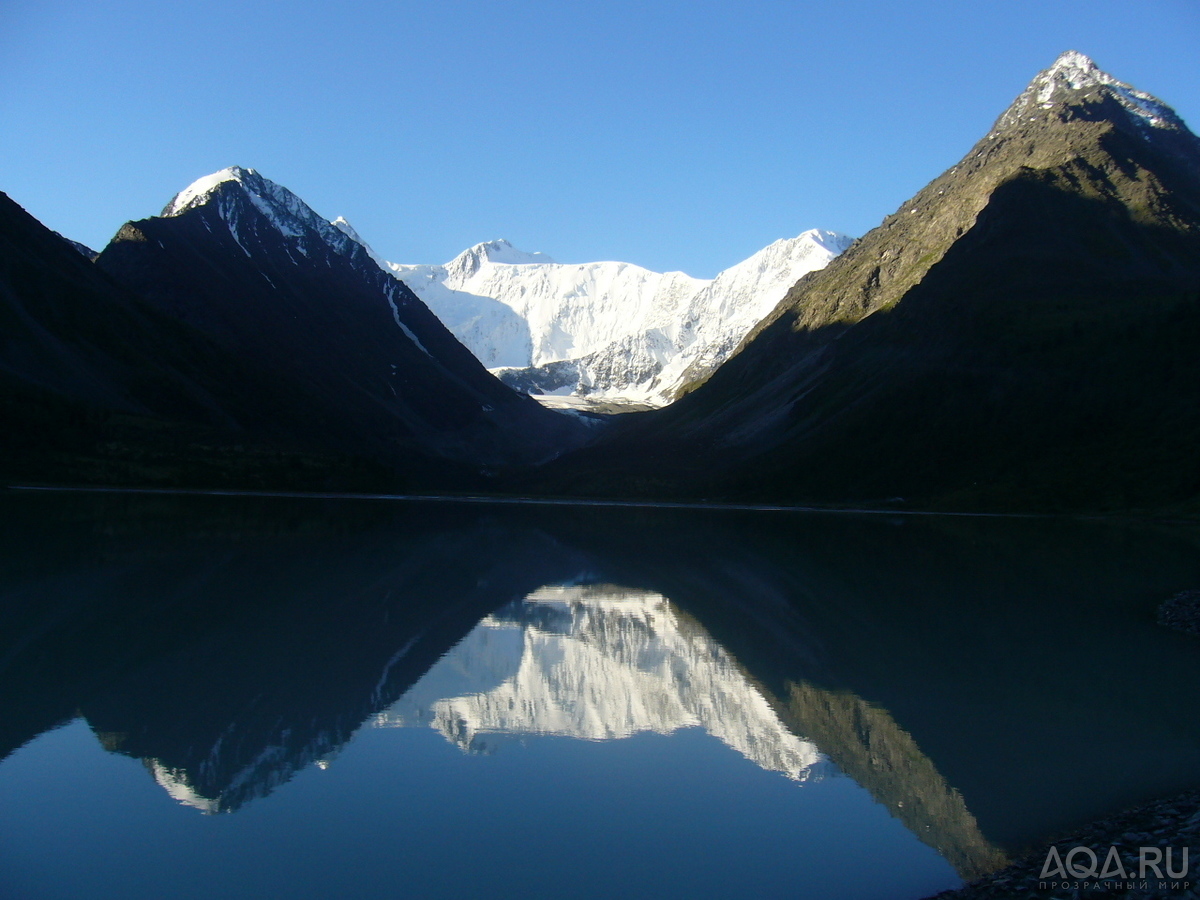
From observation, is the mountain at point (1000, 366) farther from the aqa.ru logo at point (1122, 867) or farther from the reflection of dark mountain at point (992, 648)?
the aqa.ru logo at point (1122, 867)

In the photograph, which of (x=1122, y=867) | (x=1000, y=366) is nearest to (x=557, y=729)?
(x=1122, y=867)

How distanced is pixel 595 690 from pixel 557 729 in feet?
9.76

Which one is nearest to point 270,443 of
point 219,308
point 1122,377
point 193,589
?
point 219,308

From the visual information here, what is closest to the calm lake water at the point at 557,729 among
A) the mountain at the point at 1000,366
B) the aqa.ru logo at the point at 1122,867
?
the aqa.ru logo at the point at 1122,867

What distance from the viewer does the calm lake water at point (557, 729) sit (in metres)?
12.2

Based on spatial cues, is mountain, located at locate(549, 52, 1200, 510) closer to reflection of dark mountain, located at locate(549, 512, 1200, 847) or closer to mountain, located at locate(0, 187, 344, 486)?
reflection of dark mountain, located at locate(549, 512, 1200, 847)

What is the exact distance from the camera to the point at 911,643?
26578 mm

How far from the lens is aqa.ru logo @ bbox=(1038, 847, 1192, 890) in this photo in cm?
1073

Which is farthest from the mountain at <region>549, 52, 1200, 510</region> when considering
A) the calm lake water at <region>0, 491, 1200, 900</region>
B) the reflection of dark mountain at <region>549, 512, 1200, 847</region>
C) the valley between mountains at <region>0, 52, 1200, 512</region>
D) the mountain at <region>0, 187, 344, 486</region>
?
the calm lake water at <region>0, 491, 1200, 900</region>

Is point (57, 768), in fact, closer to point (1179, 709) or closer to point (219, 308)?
point (1179, 709)

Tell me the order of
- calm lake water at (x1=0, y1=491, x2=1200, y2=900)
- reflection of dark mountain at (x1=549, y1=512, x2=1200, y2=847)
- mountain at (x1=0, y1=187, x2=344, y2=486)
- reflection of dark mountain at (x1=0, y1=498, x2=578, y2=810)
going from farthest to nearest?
mountain at (x1=0, y1=187, x2=344, y2=486), reflection of dark mountain at (x1=0, y1=498, x2=578, y2=810), reflection of dark mountain at (x1=549, y1=512, x2=1200, y2=847), calm lake water at (x1=0, y1=491, x2=1200, y2=900)

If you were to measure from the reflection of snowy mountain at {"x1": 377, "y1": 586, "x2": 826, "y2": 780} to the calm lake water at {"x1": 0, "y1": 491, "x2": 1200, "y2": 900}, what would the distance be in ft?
0.35

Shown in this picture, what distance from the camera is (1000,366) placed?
116m

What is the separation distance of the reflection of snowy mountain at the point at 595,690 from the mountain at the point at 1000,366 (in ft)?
242
